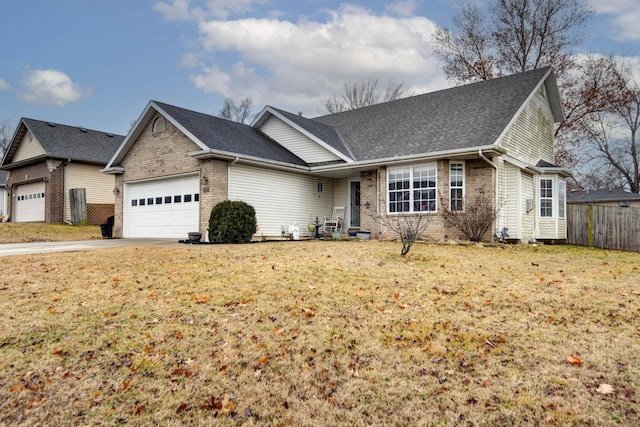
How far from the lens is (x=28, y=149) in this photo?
25.9 m

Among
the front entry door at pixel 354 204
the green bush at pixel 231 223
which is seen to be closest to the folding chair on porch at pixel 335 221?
the front entry door at pixel 354 204

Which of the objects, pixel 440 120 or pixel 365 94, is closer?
pixel 440 120

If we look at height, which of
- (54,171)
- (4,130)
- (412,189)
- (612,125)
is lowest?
(412,189)

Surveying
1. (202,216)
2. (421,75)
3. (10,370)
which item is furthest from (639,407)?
(421,75)

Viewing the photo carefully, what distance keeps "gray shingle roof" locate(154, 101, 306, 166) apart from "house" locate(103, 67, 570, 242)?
71 mm

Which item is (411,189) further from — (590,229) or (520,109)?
(590,229)

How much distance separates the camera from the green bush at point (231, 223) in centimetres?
1337

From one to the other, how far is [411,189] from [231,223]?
20.3 feet

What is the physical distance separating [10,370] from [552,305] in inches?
235

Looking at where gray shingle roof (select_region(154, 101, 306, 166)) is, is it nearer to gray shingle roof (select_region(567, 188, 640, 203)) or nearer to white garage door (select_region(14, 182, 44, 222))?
white garage door (select_region(14, 182, 44, 222))

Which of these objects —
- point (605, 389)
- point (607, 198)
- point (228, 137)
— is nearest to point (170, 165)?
point (228, 137)

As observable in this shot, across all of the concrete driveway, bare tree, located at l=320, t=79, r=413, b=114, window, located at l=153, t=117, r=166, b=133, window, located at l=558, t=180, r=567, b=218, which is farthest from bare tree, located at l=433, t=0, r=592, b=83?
the concrete driveway

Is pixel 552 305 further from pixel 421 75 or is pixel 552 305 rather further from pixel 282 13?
pixel 421 75

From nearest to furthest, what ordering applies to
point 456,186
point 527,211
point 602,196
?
point 456,186 → point 527,211 → point 602,196
